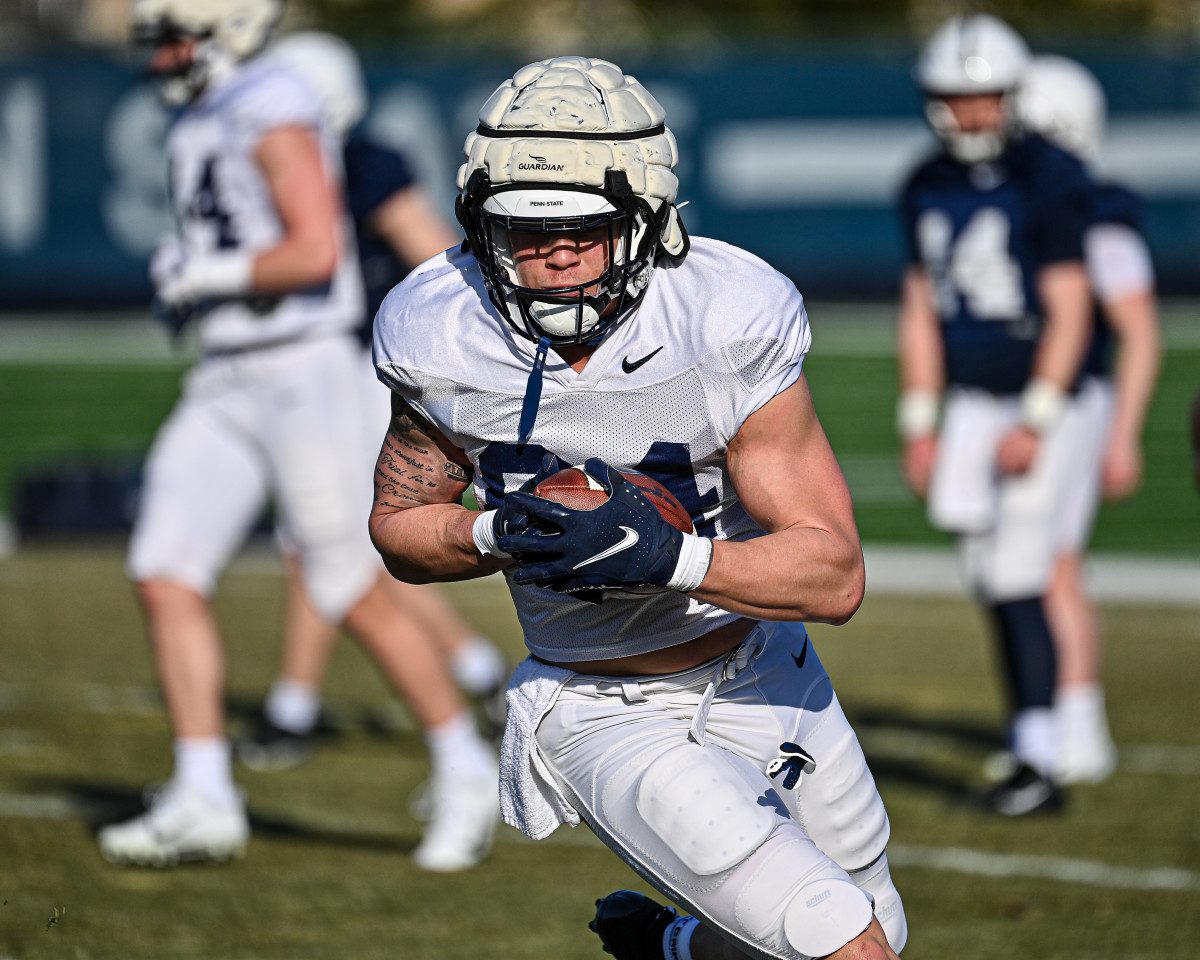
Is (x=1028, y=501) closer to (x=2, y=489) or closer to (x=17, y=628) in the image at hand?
(x=17, y=628)

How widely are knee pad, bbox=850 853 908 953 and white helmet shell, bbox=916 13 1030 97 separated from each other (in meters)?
3.03

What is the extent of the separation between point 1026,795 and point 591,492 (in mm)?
2833

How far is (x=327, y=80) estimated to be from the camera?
6.04 meters

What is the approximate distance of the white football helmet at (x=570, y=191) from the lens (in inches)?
107

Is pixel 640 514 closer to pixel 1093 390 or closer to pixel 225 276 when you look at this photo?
pixel 225 276

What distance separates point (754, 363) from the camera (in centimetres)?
272

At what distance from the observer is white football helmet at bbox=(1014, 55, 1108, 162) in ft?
19.7

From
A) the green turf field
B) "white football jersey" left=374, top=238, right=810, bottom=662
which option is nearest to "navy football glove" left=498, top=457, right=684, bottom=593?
"white football jersey" left=374, top=238, right=810, bottom=662

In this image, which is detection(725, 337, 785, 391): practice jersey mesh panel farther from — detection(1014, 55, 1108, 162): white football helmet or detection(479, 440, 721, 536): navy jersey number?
detection(1014, 55, 1108, 162): white football helmet

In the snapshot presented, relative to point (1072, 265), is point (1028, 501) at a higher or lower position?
lower

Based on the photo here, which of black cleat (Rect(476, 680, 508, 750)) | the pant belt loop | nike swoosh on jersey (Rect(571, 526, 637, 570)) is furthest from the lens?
black cleat (Rect(476, 680, 508, 750))

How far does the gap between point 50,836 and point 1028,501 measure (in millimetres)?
2941

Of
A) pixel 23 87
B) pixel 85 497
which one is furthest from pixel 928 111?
pixel 23 87

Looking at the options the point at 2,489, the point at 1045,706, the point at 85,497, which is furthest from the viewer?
the point at 2,489
